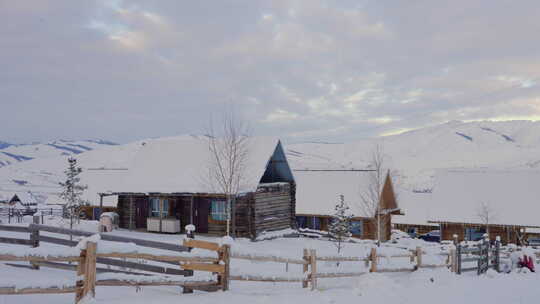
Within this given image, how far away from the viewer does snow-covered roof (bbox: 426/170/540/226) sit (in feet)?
111

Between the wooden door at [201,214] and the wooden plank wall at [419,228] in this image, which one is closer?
the wooden door at [201,214]

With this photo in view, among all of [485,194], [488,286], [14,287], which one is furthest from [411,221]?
[14,287]

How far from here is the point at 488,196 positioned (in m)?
35.8

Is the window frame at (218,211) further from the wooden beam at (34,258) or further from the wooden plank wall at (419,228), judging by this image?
the wooden plank wall at (419,228)

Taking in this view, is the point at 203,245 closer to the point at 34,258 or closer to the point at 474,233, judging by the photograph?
the point at 34,258

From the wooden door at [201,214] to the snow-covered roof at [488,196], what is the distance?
1844 centimetres

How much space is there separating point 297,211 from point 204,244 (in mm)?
29404

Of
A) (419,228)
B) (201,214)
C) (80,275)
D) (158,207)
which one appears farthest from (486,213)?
(80,275)

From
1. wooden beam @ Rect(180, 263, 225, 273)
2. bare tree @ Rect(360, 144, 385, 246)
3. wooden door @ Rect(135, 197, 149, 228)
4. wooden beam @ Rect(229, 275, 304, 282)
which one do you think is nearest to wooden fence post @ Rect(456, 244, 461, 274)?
wooden beam @ Rect(229, 275, 304, 282)

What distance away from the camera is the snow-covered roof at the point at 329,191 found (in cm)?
3784

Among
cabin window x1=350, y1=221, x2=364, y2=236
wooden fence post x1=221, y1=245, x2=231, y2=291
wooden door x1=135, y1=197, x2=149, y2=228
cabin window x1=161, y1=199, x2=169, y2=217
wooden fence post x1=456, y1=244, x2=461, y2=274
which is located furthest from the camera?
cabin window x1=350, y1=221, x2=364, y2=236

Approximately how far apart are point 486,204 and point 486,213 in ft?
7.13

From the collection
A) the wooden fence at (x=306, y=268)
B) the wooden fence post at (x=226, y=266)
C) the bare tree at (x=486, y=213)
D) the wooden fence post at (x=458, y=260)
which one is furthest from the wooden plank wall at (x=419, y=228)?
the wooden fence post at (x=226, y=266)

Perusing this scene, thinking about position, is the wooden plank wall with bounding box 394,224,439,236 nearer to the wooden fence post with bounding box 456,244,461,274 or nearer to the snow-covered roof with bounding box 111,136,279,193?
the snow-covered roof with bounding box 111,136,279,193
